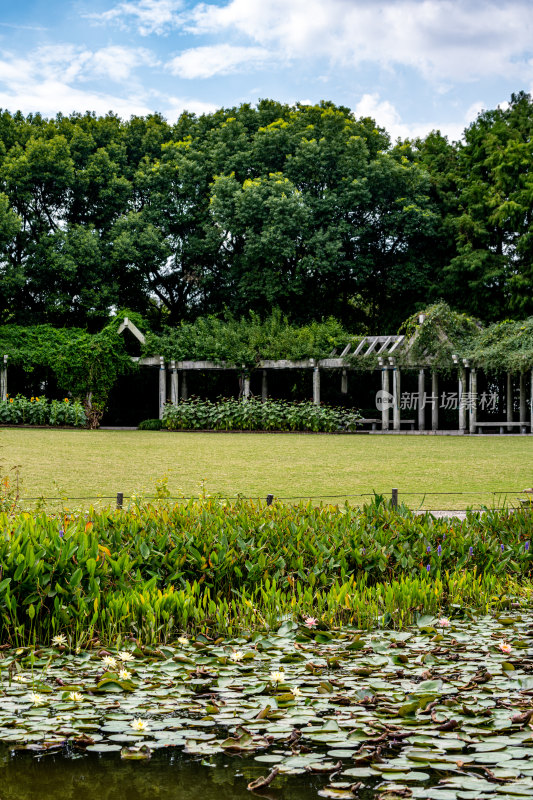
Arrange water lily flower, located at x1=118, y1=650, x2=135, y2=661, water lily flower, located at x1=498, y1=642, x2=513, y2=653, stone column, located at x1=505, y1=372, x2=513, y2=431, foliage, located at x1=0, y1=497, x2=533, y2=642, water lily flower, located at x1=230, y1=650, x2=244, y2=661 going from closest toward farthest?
water lily flower, located at x1=118, y1=650, x2=135, y2=661 < water lily flower, located at x1=230, y1=650, x2=244, y2=661 < water lily flower, located at x1=498, y1=642, x2=513, y2=653 < foliage, located at x1=0, y1=497, x2=533, y2=642 < stone column, located at x1=505, y1=372, x2=513, y2=431

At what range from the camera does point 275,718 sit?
13.0ft

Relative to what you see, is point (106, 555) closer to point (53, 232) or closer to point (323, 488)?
point (323, 488)

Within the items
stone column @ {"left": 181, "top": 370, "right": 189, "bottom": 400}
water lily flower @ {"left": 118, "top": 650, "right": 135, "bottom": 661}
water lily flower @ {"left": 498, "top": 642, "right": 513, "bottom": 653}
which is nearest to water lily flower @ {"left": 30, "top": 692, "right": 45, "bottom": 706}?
water lily flower @ {"left": 118, "top": 650, "right": 135, "bottom": 661}

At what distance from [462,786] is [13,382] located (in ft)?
112

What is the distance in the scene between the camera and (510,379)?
31.1m

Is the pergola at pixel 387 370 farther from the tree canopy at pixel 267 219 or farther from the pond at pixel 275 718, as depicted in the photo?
the pond at pixel 275 718

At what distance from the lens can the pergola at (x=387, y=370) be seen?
29.8 m

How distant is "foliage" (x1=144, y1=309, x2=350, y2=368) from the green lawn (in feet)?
16.3

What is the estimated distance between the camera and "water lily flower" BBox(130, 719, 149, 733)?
12.1 feet

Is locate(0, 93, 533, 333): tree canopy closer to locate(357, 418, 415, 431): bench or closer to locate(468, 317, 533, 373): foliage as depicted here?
locate(468, 317, 533, 373): foliage

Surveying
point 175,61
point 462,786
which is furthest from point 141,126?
point 462,786

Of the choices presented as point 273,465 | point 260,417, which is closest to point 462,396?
point 260,417

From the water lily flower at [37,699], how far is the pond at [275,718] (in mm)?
11

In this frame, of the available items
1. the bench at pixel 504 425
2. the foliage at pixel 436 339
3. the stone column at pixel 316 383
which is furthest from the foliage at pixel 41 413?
the bench at pixel 504 425
